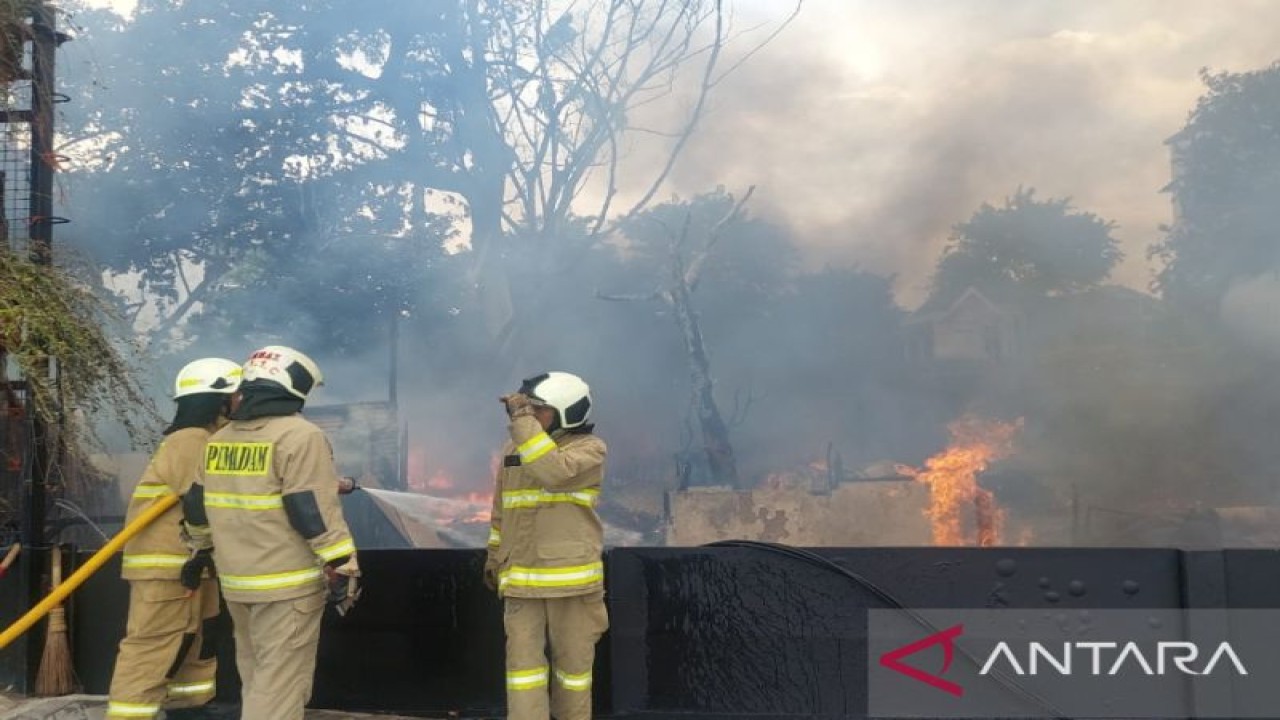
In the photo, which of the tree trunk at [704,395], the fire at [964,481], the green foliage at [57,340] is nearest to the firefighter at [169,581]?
the green foliage at [57,340]

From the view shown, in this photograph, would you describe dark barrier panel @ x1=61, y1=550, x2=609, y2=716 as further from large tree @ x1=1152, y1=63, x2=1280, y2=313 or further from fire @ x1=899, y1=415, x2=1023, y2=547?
large tree @ x1=1152, y1=63, x2=1280, y2=313

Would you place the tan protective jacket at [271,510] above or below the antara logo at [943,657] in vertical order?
above

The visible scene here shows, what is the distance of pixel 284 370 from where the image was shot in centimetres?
346

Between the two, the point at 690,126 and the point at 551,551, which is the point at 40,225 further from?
the point at 690,126

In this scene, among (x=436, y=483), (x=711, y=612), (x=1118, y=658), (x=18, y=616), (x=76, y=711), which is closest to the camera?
(x=1118, y=658)

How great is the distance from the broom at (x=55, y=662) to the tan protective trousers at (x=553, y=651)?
2.42 m

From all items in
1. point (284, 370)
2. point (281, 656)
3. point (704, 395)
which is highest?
point (704, 395)

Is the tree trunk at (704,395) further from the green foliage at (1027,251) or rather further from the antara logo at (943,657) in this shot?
the antara logo at (943,657)

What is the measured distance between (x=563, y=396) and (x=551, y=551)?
621 millimetres

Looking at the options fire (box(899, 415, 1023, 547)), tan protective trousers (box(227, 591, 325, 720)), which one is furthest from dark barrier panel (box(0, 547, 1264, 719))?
fire (box(899, 415, 1023, 547))

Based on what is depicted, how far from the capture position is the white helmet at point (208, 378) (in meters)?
3.94

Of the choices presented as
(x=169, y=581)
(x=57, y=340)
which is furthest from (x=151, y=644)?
(x=57, y=340)

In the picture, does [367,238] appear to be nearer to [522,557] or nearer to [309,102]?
[309,102]

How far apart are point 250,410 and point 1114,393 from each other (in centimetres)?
1827
